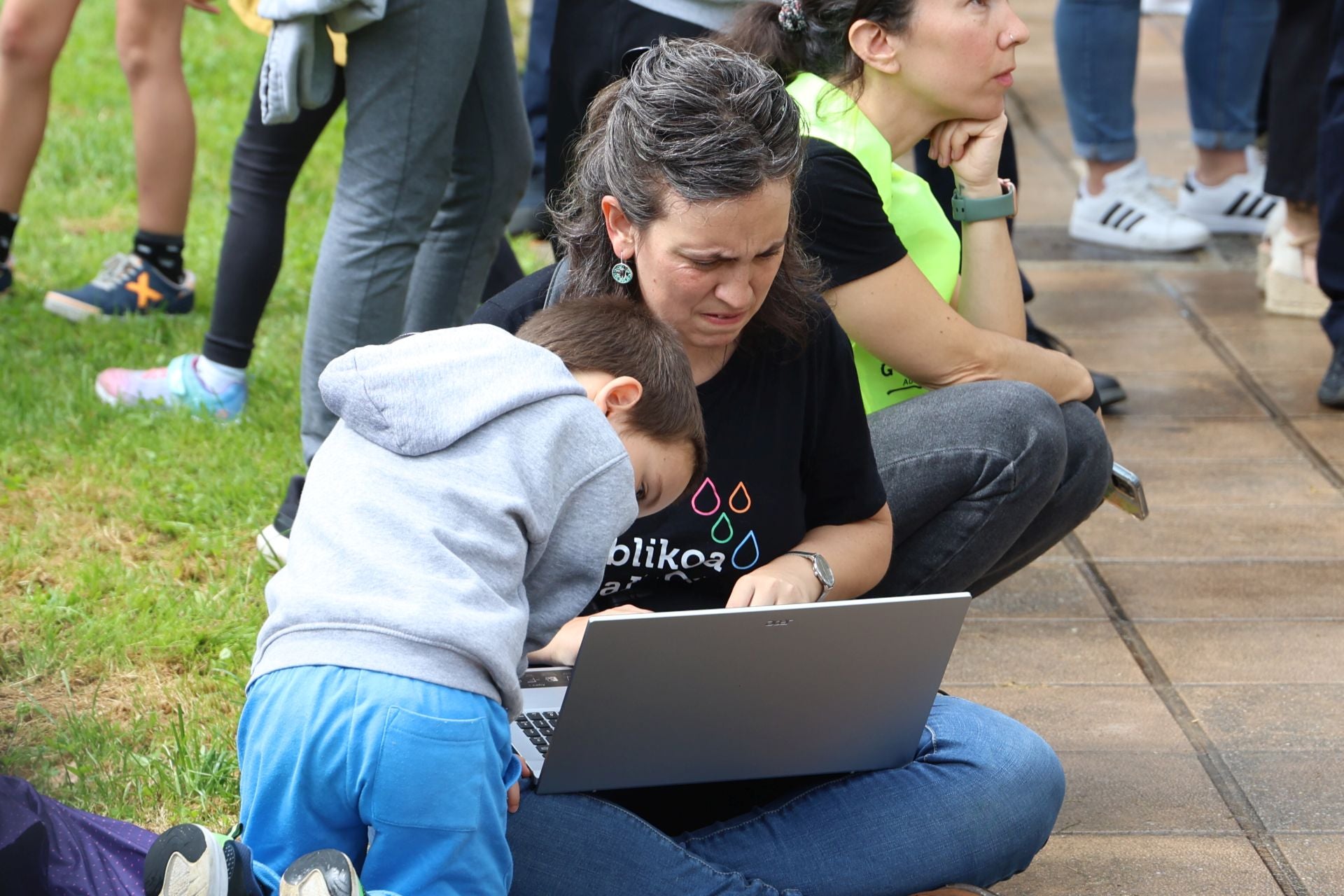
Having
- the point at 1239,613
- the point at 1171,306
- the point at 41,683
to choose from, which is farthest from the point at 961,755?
the point at 1171,306

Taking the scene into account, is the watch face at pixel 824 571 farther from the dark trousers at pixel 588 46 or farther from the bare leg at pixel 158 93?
the bare leg at pixel 158 93

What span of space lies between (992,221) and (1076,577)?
910mm

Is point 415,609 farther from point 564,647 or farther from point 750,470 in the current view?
point 750,470

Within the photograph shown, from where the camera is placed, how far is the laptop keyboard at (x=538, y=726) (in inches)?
76.0

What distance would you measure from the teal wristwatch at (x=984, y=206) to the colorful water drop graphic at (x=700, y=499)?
804mm

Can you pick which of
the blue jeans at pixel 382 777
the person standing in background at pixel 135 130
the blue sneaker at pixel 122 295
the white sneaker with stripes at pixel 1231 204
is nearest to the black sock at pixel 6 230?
the person standing in background at pixel 135 130

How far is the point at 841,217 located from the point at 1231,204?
11.3ft

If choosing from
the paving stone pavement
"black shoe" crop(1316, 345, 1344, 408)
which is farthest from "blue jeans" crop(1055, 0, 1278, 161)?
"black shoe" crop(1316, 345, 1344, 408)

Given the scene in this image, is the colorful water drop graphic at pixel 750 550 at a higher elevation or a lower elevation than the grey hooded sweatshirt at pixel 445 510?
lower

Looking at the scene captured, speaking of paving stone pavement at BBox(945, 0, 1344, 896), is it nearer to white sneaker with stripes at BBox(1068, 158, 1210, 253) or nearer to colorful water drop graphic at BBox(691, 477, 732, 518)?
white sneaker with stripes at BBox(1068, 158, 1210, 253)

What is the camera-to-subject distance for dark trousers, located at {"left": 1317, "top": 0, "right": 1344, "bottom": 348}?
3.91m

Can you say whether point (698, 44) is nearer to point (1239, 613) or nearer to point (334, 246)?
point (334, 246)

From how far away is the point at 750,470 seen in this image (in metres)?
2.12

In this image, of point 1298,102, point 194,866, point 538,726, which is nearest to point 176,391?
point 538,726
